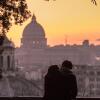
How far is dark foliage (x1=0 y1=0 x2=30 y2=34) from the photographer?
16.3 meters

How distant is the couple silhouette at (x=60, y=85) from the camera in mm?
14500

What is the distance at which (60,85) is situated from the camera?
1458cm

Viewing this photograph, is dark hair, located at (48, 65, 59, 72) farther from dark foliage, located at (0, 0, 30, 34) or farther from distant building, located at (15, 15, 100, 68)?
distant building, located at (15, 15, 100, 68)

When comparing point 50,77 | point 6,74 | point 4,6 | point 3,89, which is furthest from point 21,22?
point 6,74

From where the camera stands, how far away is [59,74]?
574 inches

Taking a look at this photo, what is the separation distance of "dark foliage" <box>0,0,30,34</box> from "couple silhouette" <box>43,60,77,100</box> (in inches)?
82.8

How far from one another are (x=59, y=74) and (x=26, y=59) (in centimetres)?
17275

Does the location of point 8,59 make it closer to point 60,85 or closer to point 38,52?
point 60,85

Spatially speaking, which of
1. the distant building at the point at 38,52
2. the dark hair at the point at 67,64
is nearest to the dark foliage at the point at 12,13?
the dark hair at the point at 67,64

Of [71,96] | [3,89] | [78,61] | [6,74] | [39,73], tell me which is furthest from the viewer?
[78,61]

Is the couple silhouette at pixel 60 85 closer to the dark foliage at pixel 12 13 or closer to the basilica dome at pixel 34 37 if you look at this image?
the dark foliage at pixel 12 13

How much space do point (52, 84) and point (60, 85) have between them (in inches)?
5.2

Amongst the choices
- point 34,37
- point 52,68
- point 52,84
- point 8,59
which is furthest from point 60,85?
point 34,37

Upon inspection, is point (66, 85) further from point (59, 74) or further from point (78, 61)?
point (78, 61)
